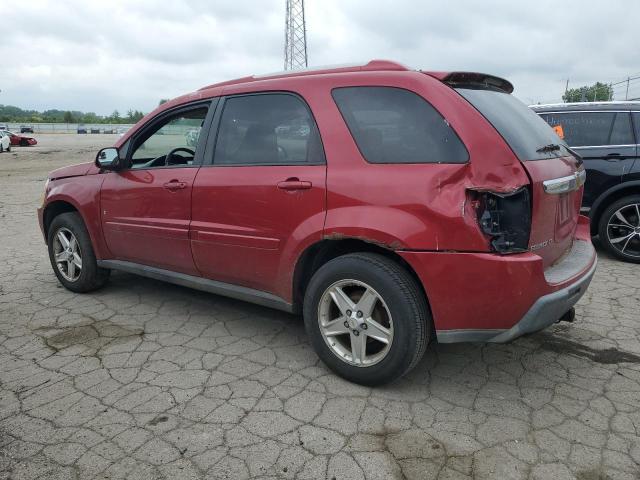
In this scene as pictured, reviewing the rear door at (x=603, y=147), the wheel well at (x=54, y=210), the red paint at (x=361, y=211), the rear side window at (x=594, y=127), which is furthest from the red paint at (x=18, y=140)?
the rear door at (x=603, y=147)

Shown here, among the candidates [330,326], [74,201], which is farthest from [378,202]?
[74,201]

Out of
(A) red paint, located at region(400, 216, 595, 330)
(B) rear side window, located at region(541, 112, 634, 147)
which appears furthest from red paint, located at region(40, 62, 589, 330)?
(B) rear side window, located at region(541, 112, 634, 147)

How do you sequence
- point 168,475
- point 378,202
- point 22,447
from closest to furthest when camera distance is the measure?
point 168,475
point 22,447
point 378,202

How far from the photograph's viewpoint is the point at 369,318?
2824mm

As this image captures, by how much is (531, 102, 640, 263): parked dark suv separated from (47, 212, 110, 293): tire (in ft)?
16.8

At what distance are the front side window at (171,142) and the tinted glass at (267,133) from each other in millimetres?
337

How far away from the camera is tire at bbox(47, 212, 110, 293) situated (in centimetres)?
453

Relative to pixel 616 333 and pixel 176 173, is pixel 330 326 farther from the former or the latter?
pixel 616 333

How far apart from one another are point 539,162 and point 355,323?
1.31 meters

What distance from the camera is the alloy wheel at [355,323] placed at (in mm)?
2799

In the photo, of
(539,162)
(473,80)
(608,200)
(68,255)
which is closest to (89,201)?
(68,255)

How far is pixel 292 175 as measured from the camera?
120 inches

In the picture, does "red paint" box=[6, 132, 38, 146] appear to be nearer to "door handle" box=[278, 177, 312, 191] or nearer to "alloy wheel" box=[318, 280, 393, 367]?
"door handle" box=[278, 177, 312, 191]

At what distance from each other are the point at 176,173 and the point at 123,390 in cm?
156
